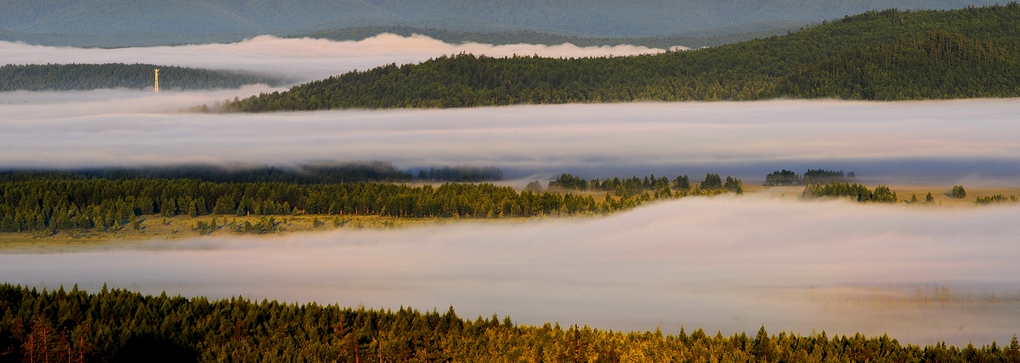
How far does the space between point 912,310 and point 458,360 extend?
2682 inches

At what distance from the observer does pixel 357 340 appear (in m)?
105

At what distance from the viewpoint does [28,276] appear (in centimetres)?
18675

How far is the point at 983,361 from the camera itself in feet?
290

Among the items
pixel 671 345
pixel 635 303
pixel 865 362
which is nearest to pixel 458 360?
pixel 671 345

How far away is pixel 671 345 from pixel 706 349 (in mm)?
2913

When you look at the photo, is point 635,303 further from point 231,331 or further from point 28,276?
point 28,276

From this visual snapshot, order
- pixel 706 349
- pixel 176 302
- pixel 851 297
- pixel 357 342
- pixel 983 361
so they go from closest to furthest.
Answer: pixel 983 361 < pixel 706 349 < pixel 357 342 < pixel 176 302 < pixel 851 297

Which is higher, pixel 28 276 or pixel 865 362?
pixel 865 362

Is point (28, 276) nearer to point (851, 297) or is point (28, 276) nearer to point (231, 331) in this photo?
point (231, 331)

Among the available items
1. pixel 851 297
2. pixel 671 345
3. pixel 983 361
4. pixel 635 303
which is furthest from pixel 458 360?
pixel 851 297

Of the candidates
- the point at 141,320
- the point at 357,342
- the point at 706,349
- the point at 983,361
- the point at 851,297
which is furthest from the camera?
the point at 851,297

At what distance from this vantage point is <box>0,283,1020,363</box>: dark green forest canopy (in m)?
94.8

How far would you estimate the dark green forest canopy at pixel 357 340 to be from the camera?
94.8 meters

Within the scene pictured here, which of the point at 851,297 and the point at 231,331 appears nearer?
the point at 231,331
